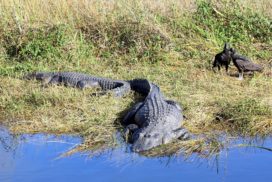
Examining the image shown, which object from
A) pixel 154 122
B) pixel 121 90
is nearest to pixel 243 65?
pixel 121 90

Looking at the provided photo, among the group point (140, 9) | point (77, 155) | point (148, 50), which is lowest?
point (77, 155)

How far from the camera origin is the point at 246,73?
837cm

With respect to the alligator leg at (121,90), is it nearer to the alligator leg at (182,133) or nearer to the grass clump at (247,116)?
the grass clump at (247,116)

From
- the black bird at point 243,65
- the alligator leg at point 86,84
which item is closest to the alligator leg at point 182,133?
the alligator leg at point 86,84

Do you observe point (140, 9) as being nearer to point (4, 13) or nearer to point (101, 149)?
point (4, 13)

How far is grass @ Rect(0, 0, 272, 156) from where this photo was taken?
21.5 ft

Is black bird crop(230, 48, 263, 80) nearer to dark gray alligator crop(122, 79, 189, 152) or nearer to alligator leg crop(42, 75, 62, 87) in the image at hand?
dark gray alligator crop(122, 79, 189, 152)

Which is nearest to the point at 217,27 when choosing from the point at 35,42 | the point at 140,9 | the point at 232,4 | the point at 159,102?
the point at 232,4

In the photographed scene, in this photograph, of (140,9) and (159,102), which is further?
(140,9)

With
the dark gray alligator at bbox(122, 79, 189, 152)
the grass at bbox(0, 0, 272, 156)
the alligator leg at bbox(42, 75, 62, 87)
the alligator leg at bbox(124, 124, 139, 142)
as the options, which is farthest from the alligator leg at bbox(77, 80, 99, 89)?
the alligator leg at bbox(124, 124, 139, 142)

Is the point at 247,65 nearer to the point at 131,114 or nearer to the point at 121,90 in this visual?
the point at 121,90

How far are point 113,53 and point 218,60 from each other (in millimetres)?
1659

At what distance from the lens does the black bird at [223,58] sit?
8.25m

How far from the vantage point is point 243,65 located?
8.23 metres
